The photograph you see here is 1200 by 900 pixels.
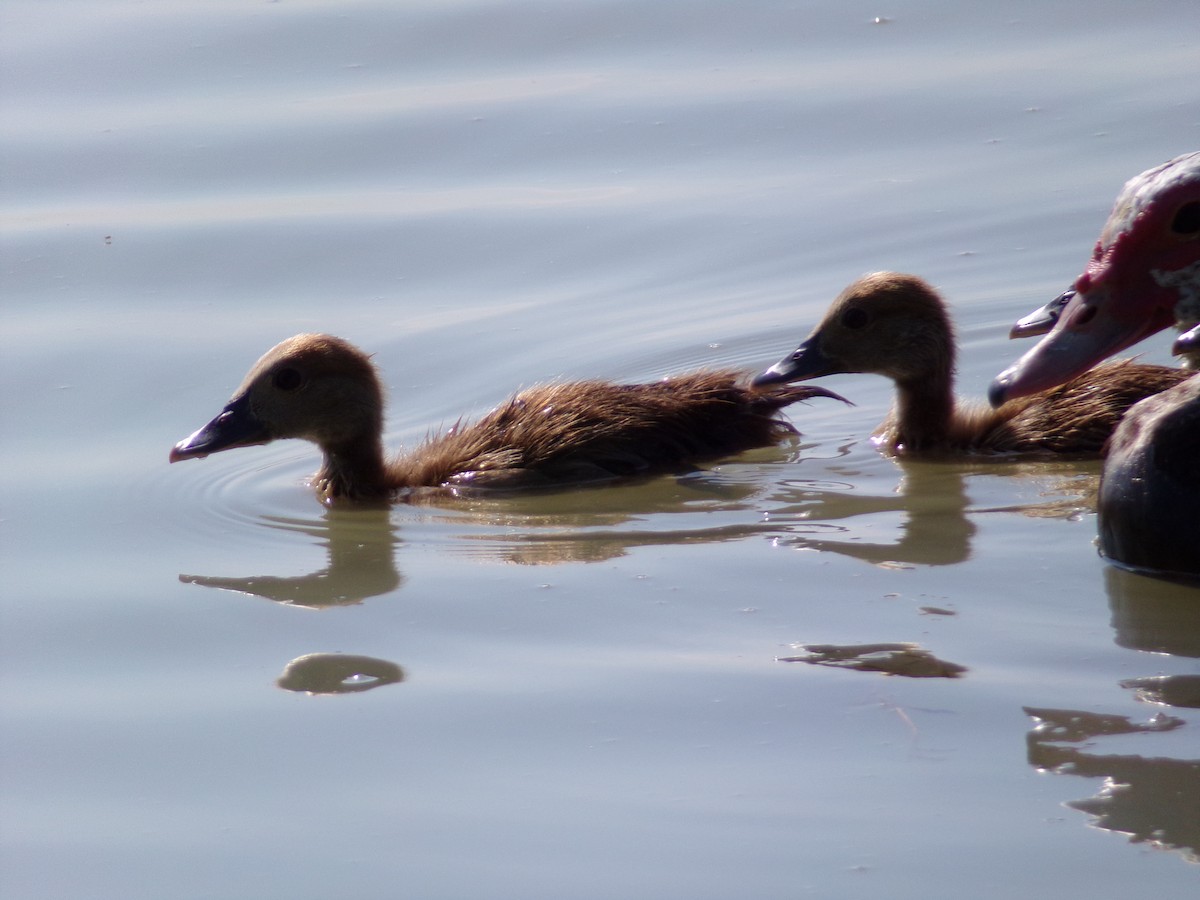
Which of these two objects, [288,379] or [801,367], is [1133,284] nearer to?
[801,367]

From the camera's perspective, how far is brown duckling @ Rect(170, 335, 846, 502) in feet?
23.5

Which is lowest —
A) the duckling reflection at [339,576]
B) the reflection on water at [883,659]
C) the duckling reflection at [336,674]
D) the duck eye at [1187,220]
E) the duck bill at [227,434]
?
the reflection on water at [883,659]

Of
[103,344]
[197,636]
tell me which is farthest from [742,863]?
[103,344]

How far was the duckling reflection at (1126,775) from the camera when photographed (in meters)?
3.88

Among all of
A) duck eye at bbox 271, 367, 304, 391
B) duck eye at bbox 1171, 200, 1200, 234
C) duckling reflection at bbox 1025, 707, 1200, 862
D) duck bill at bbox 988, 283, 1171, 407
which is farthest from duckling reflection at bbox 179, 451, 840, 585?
duckling reflection at bbox 1025, 707, 1200, 862

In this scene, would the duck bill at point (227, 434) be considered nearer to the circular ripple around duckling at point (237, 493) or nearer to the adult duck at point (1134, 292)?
the circular ripple around duckling at point (237, 493)

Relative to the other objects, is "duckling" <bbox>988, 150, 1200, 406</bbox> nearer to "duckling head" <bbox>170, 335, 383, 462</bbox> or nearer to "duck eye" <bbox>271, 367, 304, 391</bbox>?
"duckling head" <bbox>170, 335, 383, 462</bbox>

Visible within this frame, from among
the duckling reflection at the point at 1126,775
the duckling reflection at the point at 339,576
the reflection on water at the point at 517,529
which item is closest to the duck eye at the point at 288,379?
the reflection on water at the point at 517,529

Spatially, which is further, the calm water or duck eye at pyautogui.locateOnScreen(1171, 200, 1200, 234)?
duck eye at pyautogui.locateOnScreen(1171, 200, 1200, 234)

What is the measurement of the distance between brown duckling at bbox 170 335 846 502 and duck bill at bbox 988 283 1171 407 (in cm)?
135

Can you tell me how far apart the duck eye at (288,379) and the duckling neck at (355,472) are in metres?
0.27

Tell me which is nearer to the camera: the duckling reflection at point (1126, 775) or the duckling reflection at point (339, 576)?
the duckling reflection at point (1126, 775)

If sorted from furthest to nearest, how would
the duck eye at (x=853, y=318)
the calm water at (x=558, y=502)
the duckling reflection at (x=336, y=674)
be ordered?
the duck eye at (x=853, y=318), the duckling reflection at (x=336, y=674), the calm water at (x=558, y=502)

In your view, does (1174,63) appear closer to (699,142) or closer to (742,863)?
(699,142)
